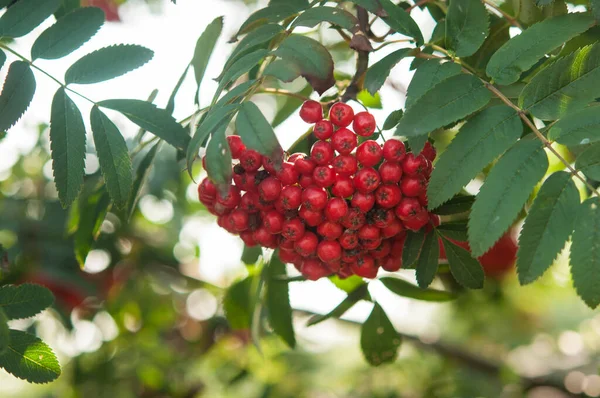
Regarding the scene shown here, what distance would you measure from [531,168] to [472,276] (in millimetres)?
371

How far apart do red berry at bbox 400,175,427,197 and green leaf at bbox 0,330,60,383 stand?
759 millimetres

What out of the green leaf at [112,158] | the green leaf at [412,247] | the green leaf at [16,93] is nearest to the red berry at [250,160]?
the green leaf at [112,158]

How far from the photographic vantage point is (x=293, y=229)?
126 centimetres

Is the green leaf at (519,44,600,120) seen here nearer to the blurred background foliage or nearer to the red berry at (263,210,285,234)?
the red berry at (263,210,285,234)

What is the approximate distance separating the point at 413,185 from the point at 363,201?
10cm

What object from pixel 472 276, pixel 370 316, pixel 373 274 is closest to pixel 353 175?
pixel 373 274

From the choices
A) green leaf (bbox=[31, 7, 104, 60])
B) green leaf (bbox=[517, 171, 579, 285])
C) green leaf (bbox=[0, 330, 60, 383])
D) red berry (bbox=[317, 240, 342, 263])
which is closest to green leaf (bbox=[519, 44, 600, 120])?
green leaf (bbox=[517, 171, 579, 285])

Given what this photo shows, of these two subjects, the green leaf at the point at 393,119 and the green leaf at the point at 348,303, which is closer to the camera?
the green leaf at the point at 393,119

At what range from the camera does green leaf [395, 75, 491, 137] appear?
105 centimetres

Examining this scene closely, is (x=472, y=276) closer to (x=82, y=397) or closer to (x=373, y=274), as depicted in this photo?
(x=373, y=274)

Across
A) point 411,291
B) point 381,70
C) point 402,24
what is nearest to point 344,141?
point 381,70

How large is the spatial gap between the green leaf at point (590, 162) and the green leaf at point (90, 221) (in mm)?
1104

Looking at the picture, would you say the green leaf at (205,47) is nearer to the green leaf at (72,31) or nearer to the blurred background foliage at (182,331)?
the green leaf at (72,31)

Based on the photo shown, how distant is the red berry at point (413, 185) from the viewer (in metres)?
1.20
